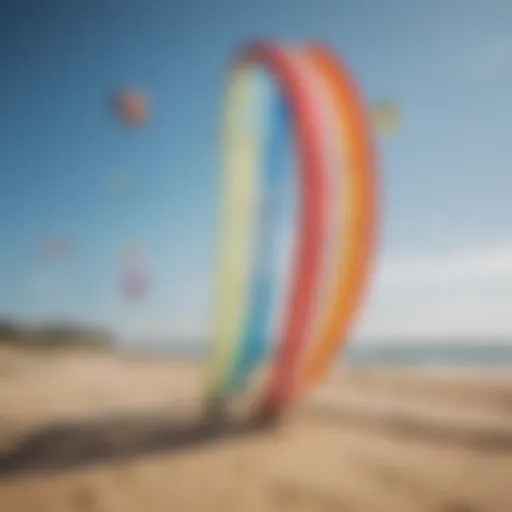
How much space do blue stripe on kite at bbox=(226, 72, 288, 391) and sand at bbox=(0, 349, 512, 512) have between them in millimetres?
160

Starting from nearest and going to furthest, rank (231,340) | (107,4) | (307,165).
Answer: (307,165)
(231,340)
(107,4)

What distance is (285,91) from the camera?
1.90 m

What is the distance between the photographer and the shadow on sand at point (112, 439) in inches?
71.4

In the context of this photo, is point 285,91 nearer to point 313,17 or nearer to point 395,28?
point 313,17

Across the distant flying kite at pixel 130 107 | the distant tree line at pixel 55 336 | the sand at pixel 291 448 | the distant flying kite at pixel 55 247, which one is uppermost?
the distant flying kite at pixel 130 107

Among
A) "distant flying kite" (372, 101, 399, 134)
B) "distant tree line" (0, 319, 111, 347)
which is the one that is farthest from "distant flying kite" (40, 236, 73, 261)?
"distant flying kite" (372, 101, 399, 134)

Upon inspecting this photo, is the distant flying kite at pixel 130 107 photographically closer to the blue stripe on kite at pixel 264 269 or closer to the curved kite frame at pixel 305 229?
the curved kite frame at pixel 305 229

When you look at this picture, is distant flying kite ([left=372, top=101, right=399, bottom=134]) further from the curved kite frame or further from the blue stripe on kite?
the blue stripe on kite

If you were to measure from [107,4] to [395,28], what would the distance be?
0.94 metres

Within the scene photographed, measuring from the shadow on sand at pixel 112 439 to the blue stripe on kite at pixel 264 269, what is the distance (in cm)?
14

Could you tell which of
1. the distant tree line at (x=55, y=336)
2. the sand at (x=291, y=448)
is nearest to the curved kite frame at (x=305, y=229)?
the sand at (x=291, y=448)

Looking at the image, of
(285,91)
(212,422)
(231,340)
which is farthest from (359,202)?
(212,422)

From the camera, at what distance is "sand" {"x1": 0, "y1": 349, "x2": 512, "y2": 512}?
1.60 meters

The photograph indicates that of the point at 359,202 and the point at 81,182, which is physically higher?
the point at 81,182
